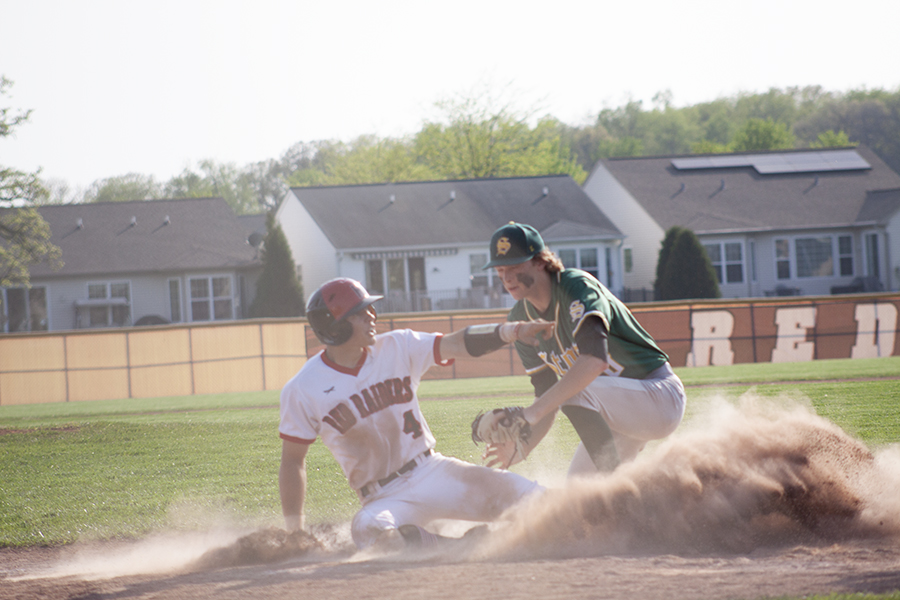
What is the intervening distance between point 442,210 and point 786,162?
17.5 m

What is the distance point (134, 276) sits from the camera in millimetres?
36000

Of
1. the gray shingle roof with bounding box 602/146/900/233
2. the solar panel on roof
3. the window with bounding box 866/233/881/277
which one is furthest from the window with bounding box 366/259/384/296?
the window with bounding box 866/233/881/277

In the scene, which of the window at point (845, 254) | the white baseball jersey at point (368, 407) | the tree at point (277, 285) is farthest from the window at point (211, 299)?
the white baseball jersey at point (368, 407)

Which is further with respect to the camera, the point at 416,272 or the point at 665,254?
the point at 416,272

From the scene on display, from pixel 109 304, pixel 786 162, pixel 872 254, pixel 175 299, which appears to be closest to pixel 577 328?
pixel 109 304

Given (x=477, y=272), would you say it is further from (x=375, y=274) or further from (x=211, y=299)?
(x=211, y=299)

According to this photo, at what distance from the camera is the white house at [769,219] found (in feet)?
119

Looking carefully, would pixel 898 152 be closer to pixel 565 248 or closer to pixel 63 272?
pixel 565 248

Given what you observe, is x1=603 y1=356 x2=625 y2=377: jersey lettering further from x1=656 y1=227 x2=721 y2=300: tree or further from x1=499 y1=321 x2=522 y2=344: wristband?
x1=656 y1=227 x2=721 y2=300: tree

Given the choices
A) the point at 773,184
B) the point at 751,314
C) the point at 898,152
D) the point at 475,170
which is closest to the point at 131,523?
the point at 751,314

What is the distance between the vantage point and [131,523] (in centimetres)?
672

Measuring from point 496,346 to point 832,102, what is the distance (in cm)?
9047

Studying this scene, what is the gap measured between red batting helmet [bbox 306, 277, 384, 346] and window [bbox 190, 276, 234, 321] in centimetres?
3276

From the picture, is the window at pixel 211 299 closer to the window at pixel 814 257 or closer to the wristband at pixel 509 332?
the window at pixel 814 257
